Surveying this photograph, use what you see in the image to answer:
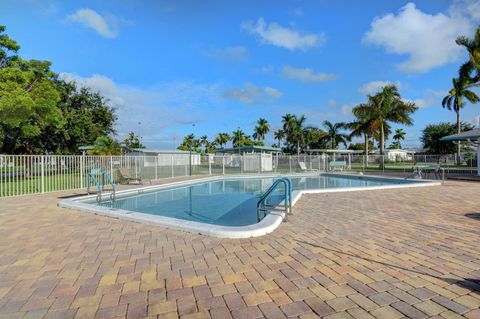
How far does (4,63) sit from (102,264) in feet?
68.4

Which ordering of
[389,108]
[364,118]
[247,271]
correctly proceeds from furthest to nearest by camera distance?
[364,118] < [389,108] < [247,271]

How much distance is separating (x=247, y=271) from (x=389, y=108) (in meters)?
31.6

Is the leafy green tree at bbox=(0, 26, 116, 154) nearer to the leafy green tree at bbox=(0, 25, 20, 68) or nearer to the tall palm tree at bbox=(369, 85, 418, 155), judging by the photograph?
the leafy green tree at bbox=(0, 25, 20, 68)

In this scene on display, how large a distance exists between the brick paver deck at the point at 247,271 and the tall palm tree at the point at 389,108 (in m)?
27.1

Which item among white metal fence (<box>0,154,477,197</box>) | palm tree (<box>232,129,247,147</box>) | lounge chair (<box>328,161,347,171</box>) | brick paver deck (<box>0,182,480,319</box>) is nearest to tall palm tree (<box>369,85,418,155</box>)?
white metal fence (<box>0,154,477,197</box>)

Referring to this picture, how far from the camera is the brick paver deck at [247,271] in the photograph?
2.50 m

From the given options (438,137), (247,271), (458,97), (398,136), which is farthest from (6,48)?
(398,136)

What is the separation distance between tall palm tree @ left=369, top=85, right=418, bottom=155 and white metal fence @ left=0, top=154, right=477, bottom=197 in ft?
13.3

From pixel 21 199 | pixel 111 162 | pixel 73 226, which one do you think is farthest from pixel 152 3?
pixel 73 226

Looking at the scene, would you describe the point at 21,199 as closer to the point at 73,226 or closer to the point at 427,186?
the point at 73,226

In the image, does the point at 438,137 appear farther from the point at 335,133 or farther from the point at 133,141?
the point at 133,141

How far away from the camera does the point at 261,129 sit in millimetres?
66688

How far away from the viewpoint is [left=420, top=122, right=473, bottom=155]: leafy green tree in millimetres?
40156

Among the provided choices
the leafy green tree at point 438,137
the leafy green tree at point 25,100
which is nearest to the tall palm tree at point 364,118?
the leafy green tree at point 438,137
